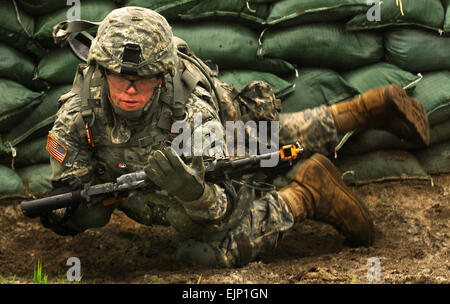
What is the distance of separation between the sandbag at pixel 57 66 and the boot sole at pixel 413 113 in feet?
5.91

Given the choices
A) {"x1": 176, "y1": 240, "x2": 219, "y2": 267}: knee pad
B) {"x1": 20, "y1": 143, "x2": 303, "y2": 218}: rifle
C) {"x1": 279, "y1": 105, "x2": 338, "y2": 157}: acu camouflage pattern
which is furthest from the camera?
{"x1": 279, "y1": 105, "x2": 338, "y2": 157}: acu camouflage pattern

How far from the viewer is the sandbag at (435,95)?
4176mm

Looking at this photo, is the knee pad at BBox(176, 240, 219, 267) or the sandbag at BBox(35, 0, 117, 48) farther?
the sandbag at BBox(35, 0, 117, 48)

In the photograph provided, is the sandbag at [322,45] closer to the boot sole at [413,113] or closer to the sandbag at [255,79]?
the sandbag at [255,79]

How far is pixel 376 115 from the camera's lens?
3850 mm

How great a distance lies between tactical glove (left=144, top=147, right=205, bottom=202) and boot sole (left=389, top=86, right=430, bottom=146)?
1.45 metres

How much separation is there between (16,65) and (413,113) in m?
2.25

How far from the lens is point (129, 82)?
3.00m

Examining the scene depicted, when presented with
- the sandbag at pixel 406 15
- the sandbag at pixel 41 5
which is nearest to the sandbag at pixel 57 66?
the sandbag at pixel 41 5

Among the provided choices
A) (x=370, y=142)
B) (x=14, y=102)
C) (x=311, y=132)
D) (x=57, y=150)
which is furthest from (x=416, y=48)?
(x=14, y=102)

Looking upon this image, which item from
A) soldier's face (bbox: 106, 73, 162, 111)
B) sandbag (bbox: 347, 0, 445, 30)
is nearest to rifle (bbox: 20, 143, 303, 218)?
soldier's face (bbox: 106, 73, 162, 111)

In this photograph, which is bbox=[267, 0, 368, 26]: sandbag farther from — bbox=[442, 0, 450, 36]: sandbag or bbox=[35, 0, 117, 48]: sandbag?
bbox=[35, 0, 117, 48]: sandbag

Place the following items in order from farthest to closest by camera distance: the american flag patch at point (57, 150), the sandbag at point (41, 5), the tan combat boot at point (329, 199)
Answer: the sandbag at point (41, 5), the tan combat boot at point (329, 199), the american flag patch at point (57, 150)

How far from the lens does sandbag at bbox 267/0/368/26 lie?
4000 millimetres
